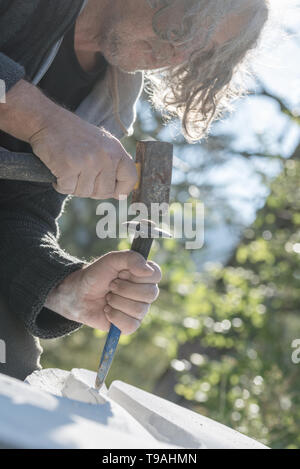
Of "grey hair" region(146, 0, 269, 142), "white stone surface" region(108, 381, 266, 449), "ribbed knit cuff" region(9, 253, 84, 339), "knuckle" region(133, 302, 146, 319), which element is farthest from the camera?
"grey hair" region(146, 0, 269, 142)

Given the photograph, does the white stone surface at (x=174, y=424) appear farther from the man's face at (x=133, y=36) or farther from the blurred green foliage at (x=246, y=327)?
the blurred green foliage at (x=246, y=327)

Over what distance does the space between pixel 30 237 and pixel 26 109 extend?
521 mm

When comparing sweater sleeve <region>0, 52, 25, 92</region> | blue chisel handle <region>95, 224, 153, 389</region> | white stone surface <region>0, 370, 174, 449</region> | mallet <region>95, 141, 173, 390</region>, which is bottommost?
blue chisel handle <region>95, 224, 153, 389</region>

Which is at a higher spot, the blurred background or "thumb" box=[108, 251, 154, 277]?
"thumb" box=[108, 251, 154, 277]

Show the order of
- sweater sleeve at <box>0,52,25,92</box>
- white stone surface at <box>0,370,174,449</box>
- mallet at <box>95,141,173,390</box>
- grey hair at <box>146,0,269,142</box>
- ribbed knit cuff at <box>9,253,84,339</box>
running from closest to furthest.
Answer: white stone surface at <box>0,370,174,449</box> → sweater sleeve at <box>0,52,25,92</box> → mallet at <box>95,141,173,390</box> → ribbed knit cuff at <box>9,253,84,339</box> → grey hair at <box>146,0,269,142</box>

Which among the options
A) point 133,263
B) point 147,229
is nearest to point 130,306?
point 133,263

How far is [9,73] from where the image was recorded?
138 centimetres

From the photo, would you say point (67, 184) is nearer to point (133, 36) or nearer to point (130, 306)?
point (130, 306)

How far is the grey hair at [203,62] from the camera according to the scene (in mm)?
1887

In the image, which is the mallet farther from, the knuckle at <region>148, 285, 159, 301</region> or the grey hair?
the grey hair

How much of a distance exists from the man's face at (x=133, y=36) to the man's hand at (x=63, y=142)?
0.59m

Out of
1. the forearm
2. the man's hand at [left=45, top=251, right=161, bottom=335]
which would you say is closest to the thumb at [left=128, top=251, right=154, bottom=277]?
the man's hand at [left=45, top=251, right=161, bottom=335]

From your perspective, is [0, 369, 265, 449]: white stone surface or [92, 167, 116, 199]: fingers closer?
[0, 369, 265, 449]: white stone surface

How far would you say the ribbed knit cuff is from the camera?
1.69 metres
